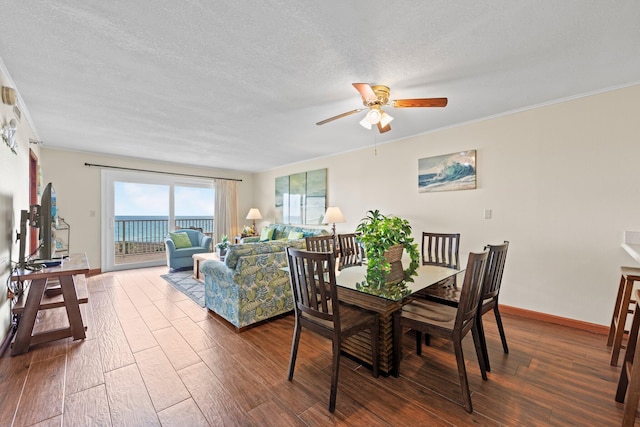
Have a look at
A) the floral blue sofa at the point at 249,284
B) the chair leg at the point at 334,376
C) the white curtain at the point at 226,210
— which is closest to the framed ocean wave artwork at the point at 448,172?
the floral blue sofa at the point at 249,284

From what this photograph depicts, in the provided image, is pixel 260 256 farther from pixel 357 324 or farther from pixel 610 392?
pixel 610 392

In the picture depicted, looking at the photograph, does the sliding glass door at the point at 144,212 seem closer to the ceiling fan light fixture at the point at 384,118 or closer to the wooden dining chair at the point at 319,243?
the wooden dining chair at the point at 319,243

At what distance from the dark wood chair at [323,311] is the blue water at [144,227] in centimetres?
546

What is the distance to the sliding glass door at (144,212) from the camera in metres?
5.18

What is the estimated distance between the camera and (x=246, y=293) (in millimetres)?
2609

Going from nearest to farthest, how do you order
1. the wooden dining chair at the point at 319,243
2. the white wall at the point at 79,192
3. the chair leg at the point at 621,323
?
1. the chair leg at the point at 621,323
2. the wooden dining chair at the point at 319,243
3. the white wall at the point at 79,192

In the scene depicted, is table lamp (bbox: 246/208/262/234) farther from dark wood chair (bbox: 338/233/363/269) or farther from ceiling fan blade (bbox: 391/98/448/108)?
ceiling fan blade (bbox: 391/98/448/108)

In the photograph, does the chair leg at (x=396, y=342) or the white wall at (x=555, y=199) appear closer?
the chair leg at (x=396, y=342)

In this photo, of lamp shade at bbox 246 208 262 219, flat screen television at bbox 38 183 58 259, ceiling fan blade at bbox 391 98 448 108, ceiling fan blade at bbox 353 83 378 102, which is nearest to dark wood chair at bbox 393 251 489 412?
ceiling fan blade at bbox 391 98 448 108

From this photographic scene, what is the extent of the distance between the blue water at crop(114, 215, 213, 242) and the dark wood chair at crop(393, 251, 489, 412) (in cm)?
593

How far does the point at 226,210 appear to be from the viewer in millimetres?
6672

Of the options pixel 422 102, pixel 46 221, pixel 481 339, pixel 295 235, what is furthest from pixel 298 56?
pixel 295 235

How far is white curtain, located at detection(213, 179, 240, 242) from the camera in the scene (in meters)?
6.55

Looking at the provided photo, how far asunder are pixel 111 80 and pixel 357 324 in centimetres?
283
